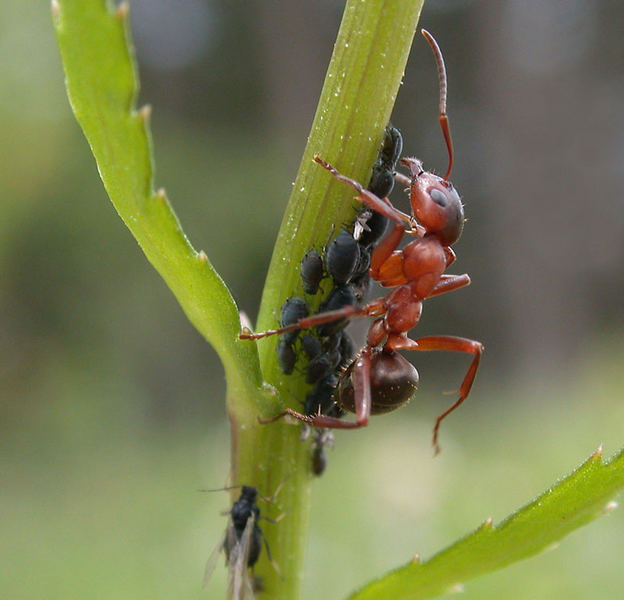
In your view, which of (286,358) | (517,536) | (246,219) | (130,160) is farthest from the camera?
(246,219)

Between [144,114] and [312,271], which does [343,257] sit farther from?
[144,114]

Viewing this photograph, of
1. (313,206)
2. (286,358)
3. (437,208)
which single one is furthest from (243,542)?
(437,208)

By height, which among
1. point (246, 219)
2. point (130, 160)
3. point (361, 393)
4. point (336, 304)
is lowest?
point (246, 219)

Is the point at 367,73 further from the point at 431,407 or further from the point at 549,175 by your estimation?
the point at 549,175

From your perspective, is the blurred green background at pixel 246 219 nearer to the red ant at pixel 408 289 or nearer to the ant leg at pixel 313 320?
the red ant at pixel 408 289

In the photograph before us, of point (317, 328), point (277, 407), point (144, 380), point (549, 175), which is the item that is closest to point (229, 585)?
point (277, 407)
